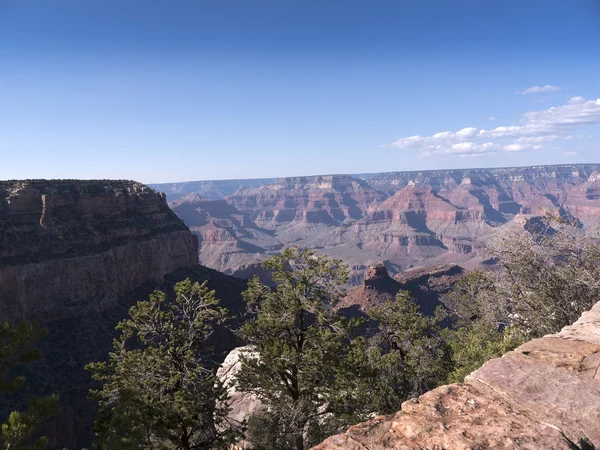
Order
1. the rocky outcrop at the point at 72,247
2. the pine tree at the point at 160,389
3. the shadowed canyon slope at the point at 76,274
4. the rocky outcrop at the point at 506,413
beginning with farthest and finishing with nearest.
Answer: the rocky outcrop at the point at 72,247, the shadowed canyon slope at the point at 76,274, the pine tree at the point at 160,389, the rocky outcrop at the point at 506,413

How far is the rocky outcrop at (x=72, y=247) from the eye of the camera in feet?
195

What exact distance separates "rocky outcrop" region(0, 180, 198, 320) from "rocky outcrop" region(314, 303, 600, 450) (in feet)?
223

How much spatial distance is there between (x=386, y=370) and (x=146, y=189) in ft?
278

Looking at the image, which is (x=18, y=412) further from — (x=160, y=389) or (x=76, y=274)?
(x=76, y=274)

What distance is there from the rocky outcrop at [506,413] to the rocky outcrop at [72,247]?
2675 inches

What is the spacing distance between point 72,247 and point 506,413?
75.9 meters

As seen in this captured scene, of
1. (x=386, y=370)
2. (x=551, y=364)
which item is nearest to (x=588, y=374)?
(x=551, y=364)

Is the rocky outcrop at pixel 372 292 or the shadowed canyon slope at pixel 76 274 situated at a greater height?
the shadowed canyon slope at pixel 76 274

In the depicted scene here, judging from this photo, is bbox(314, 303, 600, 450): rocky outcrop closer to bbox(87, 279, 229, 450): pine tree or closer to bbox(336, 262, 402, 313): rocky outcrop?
bbox(87, 279, 229, 450): pine tree

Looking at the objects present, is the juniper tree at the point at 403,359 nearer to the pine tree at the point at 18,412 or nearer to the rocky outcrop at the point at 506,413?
the rocky outcrop at the point at 506,413

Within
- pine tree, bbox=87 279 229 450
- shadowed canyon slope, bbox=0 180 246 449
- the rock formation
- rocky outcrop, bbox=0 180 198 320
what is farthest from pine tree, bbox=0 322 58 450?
the rock formation

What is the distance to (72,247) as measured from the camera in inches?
2650

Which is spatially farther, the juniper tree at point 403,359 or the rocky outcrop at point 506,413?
the juniper tree at point 403,359

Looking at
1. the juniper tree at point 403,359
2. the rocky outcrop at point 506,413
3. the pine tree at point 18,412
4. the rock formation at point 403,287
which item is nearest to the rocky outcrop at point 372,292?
the rock formation at point 403,287
